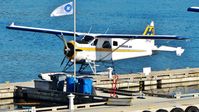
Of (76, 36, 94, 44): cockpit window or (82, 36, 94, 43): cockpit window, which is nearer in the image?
(76, 36, 94, 44): cockpit window

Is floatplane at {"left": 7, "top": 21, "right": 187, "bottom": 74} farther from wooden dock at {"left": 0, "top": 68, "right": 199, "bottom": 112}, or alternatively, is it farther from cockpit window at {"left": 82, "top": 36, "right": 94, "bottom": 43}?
wooden dock at {"left": 0, "top": 68, "right": 199, "bottom": 112}

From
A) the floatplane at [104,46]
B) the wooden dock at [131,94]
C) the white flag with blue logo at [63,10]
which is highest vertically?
the white flag with blue logo at [63,10]

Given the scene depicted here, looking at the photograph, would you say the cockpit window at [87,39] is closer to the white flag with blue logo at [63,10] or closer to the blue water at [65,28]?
the blue water at [65,28]

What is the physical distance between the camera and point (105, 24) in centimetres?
10181

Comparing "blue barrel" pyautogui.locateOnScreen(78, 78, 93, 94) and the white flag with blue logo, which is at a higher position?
the white flag with blue logo

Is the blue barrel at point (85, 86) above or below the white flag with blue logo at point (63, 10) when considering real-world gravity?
below

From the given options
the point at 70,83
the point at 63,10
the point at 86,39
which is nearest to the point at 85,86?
the point at 70,83

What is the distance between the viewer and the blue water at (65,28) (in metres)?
59.5

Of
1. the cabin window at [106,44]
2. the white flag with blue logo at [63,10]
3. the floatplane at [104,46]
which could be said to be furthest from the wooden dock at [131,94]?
the cabin window at [106,44]

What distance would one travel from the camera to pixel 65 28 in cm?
9844

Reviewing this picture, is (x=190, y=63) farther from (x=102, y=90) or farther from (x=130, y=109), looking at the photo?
(x=130, y=109)

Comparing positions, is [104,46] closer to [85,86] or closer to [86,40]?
[86,40]

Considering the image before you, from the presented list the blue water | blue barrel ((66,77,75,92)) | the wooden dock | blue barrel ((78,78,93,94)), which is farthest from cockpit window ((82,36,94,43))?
blue barrel ((78,78,93,94))

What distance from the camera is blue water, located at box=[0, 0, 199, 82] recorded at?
59.5 m
